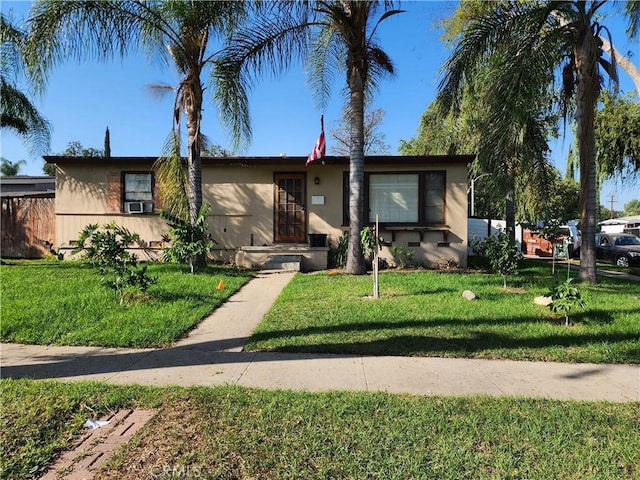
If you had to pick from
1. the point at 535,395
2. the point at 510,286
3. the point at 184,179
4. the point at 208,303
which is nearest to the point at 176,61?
the point at 184,179

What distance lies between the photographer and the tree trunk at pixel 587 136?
8.95m

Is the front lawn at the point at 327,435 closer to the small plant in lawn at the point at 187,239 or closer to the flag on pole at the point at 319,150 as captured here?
the small plant in lawn at the point at 187,239

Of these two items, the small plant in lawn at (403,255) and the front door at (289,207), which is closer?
the small plant in lawn at (403,255)

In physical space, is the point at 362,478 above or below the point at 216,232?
below

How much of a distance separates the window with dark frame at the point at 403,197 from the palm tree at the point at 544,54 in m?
3.73

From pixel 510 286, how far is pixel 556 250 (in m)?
3.30

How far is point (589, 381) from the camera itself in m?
4.05

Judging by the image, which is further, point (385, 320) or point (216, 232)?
point (216, 232)

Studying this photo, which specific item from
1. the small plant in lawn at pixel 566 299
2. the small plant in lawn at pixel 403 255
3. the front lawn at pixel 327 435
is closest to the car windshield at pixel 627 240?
A: the small plant in lawn at pixel 403 255

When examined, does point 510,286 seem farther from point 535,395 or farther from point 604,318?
point 535,395

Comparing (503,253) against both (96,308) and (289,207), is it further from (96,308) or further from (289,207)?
(96,308)

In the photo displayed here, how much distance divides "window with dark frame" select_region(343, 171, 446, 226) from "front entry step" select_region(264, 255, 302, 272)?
7.09 ft

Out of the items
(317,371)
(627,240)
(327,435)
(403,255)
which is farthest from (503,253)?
(627,240)

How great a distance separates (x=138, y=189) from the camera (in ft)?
43.0
